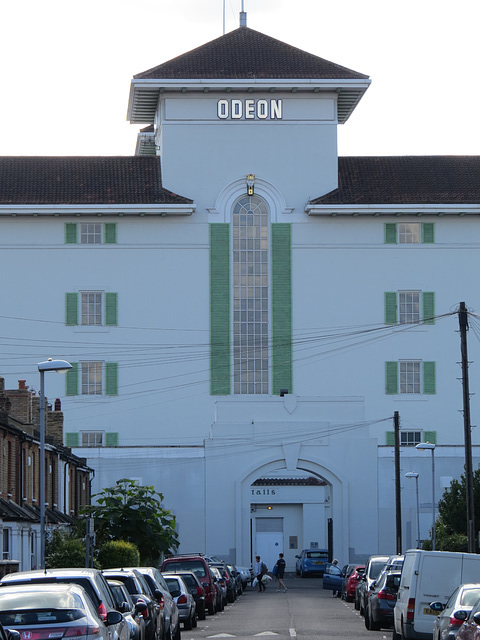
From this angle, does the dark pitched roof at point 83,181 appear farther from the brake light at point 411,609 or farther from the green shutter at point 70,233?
the brake light at point 411,609

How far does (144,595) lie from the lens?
23.7 metres

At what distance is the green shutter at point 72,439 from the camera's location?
71.1 metres

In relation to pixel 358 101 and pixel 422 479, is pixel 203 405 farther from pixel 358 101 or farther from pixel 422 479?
pixel 358 101

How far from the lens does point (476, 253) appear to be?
73.9m

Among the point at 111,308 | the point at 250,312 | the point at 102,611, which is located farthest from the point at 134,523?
the point at 250,312

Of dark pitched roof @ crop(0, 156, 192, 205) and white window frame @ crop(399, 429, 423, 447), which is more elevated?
dark pitched roof @ crop(0, 156, 192, 205)

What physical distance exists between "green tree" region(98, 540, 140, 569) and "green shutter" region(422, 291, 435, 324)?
3530 cm

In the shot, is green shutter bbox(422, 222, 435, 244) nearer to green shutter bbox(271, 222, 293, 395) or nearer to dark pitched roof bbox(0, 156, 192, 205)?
green shutter bbox(271, 222, 293, 395)

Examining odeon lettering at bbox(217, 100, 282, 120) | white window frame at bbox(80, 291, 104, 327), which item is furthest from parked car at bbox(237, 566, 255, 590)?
odeon lettering at bbox(217, 100, 282, 120)

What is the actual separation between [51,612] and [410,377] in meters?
58.9

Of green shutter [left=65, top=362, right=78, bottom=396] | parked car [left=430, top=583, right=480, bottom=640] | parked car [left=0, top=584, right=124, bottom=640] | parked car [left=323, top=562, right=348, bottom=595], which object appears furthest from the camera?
green shutter [left=65, top=362, right=78, bottom=396]

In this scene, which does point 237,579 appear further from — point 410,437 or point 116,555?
point 410,437

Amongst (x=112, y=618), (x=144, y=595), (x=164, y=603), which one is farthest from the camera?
(x=164, y=603)

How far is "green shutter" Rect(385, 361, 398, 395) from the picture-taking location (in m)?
72.9
